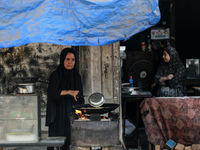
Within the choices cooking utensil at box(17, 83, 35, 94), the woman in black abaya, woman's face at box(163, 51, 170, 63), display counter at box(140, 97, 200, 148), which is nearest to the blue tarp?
cooking utensil at box(17, 83, 35, 94)

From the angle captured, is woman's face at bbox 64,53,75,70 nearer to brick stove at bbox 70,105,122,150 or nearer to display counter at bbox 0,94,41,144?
display counter at bbox 0,94,41,144

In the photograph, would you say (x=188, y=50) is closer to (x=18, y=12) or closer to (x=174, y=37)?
(x=174, y=37)

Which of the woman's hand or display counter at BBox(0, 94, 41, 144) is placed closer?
display counter at BBox(0, 94, 41, 144)

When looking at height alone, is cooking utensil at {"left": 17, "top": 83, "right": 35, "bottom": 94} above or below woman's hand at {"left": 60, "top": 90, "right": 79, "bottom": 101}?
above

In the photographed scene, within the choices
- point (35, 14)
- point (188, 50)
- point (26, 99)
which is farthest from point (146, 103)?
point (188, 50)

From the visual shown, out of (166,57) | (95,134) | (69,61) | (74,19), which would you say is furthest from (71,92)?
(166,57)

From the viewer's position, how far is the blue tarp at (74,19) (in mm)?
3900

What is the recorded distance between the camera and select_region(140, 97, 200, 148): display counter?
4984mm

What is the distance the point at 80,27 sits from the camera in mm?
4016

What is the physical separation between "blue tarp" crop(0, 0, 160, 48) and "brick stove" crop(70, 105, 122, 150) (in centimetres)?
116

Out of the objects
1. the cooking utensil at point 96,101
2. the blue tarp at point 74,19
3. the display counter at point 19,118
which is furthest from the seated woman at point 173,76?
the display counter at point 19,118

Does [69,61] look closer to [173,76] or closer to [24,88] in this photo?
[24,88]

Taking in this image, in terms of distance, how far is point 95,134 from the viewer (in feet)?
13.0

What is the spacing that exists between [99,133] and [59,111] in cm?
111
